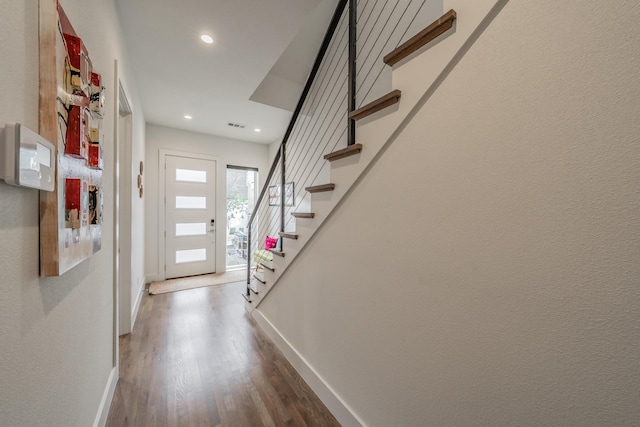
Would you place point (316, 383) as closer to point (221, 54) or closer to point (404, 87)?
point (404, 87)

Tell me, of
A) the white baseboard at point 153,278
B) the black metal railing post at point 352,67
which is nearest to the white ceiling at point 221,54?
the black metal railing post at point 352,67

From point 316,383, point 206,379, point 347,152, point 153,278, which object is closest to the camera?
point 347,152

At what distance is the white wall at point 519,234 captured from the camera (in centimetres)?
59

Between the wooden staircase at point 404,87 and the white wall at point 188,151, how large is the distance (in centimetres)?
373

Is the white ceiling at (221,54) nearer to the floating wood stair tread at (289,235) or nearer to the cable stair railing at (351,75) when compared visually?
the cable stair railing at (351,75)

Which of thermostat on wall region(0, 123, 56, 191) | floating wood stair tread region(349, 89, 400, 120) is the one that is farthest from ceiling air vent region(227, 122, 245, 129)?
thermostat on wall region(0, 123, 56, 191)

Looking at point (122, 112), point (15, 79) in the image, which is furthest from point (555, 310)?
point (122, 112)

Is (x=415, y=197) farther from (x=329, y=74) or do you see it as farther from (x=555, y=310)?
(x=329, y=74)

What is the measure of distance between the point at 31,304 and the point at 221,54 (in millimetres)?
2429

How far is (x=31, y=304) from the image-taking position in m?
0.66

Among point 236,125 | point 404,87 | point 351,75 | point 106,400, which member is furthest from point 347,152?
point 236,125

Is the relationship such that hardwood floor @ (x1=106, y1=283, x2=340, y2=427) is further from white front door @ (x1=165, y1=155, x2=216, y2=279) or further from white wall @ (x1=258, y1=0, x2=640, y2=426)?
white front door @ (x1=165, y1=155, x2=216, y2=279)

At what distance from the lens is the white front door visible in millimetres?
4238

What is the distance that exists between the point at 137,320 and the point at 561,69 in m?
3.72
